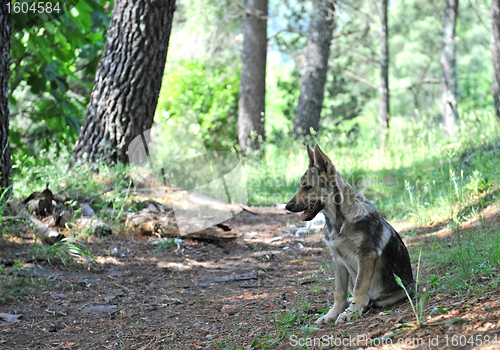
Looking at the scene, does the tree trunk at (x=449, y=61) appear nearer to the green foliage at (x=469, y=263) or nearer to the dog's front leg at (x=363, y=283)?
the green foliage at (x=469, y=263)

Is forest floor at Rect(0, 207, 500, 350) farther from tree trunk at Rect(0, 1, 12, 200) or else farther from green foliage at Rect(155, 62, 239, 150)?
green foliage at Rect(155, 62, 239, 150)

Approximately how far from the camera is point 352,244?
3.21 m

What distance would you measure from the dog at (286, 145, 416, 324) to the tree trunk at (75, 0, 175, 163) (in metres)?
4.13

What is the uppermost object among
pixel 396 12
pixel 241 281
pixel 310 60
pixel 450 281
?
pixel 396 12

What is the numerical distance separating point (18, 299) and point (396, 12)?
3411cm

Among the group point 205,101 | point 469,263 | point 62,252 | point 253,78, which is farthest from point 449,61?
point 62,252

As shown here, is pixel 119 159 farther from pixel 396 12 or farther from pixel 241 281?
pixel 396 12

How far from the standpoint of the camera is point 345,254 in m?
3.27

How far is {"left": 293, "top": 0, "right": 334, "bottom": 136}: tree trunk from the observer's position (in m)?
13.4

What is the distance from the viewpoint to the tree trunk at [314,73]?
13383 millimetres

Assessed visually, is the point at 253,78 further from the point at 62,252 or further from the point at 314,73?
the point at 62,252

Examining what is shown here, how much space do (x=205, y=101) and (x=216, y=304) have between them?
11453 millimetres

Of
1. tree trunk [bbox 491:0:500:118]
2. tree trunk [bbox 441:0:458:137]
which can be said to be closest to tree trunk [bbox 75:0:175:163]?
tree trunk [bbox 491:0:500:118]

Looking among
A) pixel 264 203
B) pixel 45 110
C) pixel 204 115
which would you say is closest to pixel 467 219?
pixel 264 203
